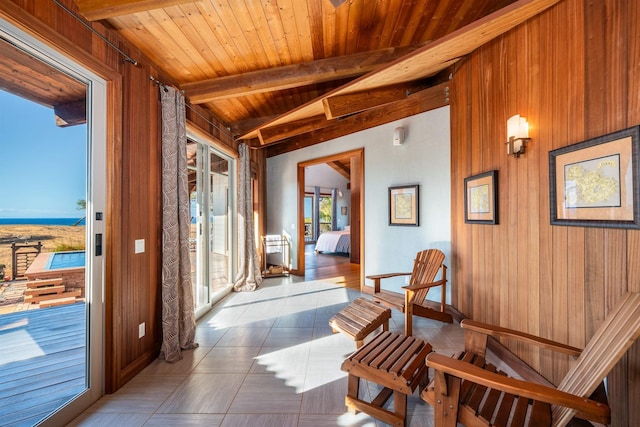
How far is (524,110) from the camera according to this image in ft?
6.93

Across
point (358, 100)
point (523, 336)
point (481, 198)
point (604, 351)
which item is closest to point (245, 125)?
point (358, 100)

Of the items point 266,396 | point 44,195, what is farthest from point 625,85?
point 44,195

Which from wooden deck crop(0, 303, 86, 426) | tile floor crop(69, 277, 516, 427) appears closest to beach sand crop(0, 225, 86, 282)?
wooden deck crop(0, 303, 86, 426)

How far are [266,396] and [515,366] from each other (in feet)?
6.57

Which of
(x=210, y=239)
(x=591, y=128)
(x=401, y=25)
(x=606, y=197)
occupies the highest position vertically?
(x=401, y=25)

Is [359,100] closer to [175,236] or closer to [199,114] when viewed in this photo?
[199,114]

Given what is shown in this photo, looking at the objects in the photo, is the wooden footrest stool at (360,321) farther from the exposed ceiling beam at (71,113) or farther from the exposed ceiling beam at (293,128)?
the exposed ceiling beam at (293,128)

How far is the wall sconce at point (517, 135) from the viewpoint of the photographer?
2057 mm

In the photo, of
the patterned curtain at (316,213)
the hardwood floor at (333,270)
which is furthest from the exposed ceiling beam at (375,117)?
the patterned curtain at (316,213)

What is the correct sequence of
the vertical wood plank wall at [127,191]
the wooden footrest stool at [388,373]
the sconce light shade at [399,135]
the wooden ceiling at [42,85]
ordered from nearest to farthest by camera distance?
1. the wooden ceiling at [42,85]
2. the wooden footrest stool at [388,373]
3. the vertical wood plank wall at [127,191]
4. the sconce light shade at [399,135]

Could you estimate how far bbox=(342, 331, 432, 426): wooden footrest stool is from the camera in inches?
63.2

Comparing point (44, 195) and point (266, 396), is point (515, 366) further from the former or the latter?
point (44, 195)

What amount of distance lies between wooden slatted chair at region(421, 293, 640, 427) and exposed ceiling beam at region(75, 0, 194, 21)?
264 centimetres

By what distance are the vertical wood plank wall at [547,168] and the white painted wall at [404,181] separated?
1.88ft
